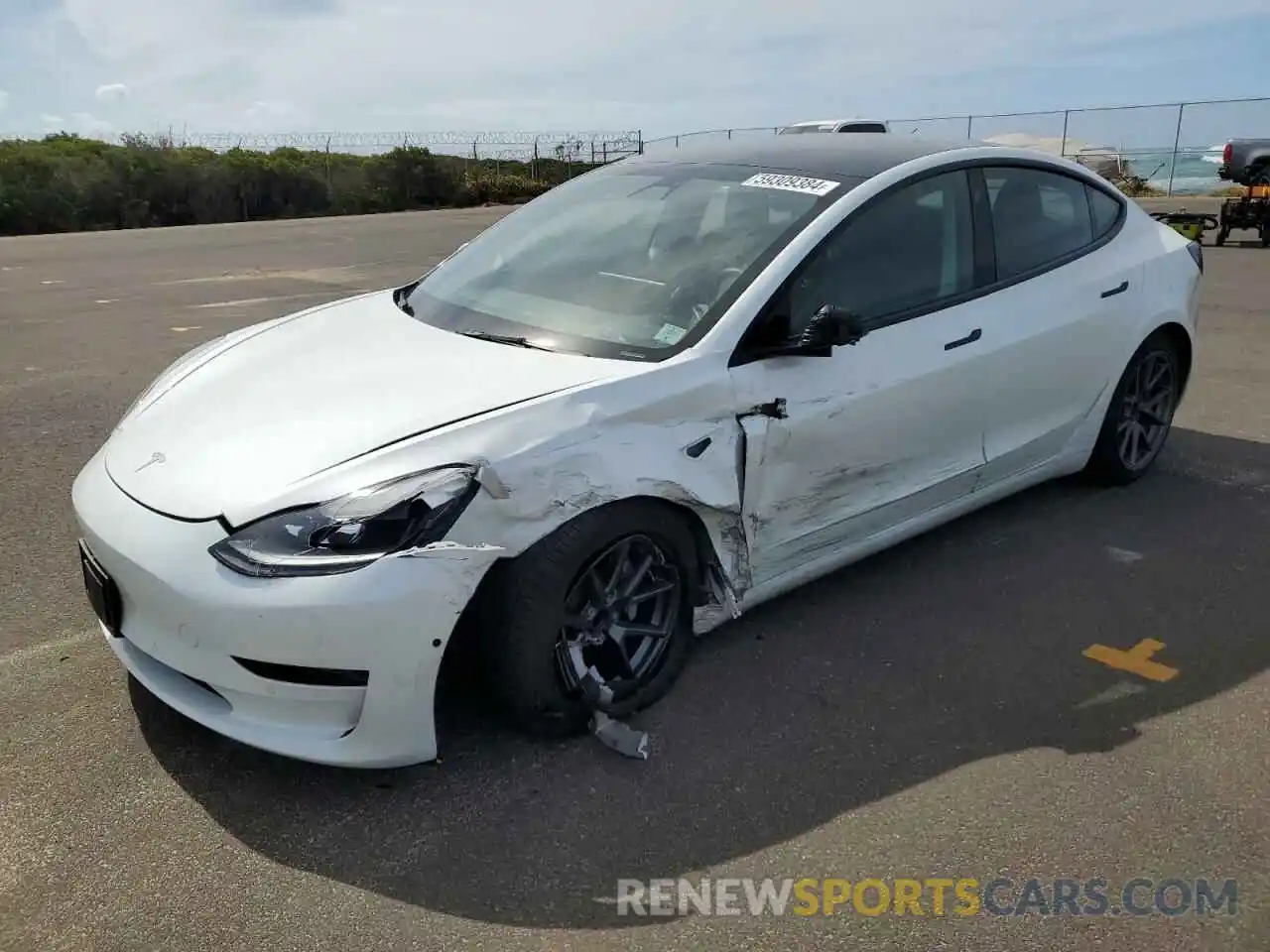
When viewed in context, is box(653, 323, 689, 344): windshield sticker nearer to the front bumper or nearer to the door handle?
the front bumper

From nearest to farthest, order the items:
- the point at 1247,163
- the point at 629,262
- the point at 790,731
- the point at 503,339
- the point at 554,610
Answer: the point at 554,610
the point at 790,731
the point at 503,339
the point at 629,262
the point at 1247,163

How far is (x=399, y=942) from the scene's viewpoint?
246 centimetres

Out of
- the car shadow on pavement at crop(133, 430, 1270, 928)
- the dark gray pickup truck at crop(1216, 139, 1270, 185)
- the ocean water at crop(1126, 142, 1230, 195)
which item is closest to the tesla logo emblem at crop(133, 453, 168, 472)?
the car shadow on pavement at crop(133, 430, 1270, 928)

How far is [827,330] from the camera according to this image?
3.40m

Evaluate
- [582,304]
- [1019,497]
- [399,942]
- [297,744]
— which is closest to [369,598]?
[297,744]

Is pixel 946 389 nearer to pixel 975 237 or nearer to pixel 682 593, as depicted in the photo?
pixel 975 237

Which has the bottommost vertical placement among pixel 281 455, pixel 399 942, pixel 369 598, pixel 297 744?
pixel 399 942

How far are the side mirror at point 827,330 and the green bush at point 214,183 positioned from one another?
1009 inches

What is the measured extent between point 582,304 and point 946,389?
1.37 metres

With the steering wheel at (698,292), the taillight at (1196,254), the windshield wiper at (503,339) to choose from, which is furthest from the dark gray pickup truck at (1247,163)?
the windshield wiper at (503,339)

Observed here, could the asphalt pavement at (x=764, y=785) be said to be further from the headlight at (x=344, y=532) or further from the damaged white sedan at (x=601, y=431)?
the headlight at (x=344, y=532)

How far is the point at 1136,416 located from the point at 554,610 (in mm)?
3549

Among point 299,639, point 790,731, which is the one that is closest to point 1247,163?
point 790,731

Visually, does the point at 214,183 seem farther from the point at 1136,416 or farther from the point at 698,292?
the point at 698,292
